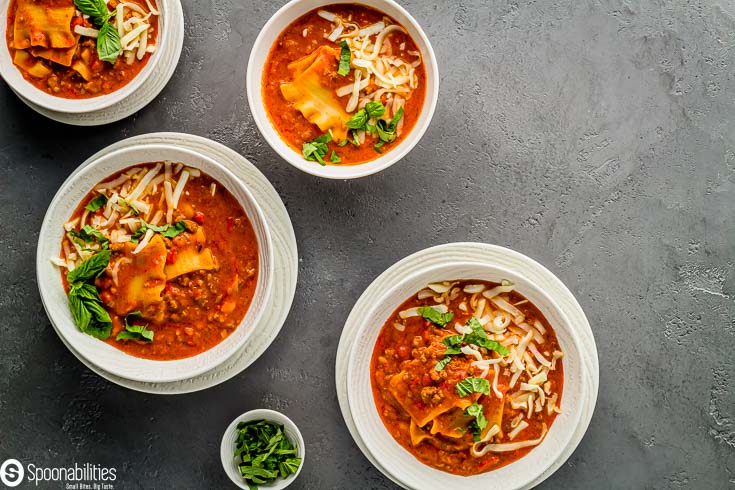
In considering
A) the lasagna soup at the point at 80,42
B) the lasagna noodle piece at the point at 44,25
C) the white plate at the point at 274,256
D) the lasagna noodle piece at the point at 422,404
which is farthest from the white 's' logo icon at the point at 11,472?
the lasagna noodle piece at the point at 44,25

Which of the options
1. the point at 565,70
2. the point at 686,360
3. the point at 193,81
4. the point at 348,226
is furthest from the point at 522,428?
the point at 193,81

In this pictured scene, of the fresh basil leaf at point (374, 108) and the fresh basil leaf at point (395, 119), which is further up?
the fresh basil leaf at point (374, 108)

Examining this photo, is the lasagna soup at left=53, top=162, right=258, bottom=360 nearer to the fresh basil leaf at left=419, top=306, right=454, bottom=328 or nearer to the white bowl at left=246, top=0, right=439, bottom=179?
the white bowl at left=246, top=0, right=439, bottom=179

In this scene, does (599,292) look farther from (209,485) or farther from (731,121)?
(209,485)

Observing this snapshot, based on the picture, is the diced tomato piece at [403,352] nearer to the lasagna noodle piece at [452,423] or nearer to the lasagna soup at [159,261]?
the lasagna noodle piece at [452,423]

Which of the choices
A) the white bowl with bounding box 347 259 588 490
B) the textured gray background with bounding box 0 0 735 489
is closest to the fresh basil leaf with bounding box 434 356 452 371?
the white bowl with bounding box 347 259 588 490

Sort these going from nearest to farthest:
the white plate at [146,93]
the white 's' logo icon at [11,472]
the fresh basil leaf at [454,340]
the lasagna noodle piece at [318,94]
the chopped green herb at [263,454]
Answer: the fresh basil leaf at [454,340]
the lasagna noodle piece at [318,94]
the chopped green herb at [263,454]
the white plate at [146,93]
the white 's' logo icon at [11,472]
